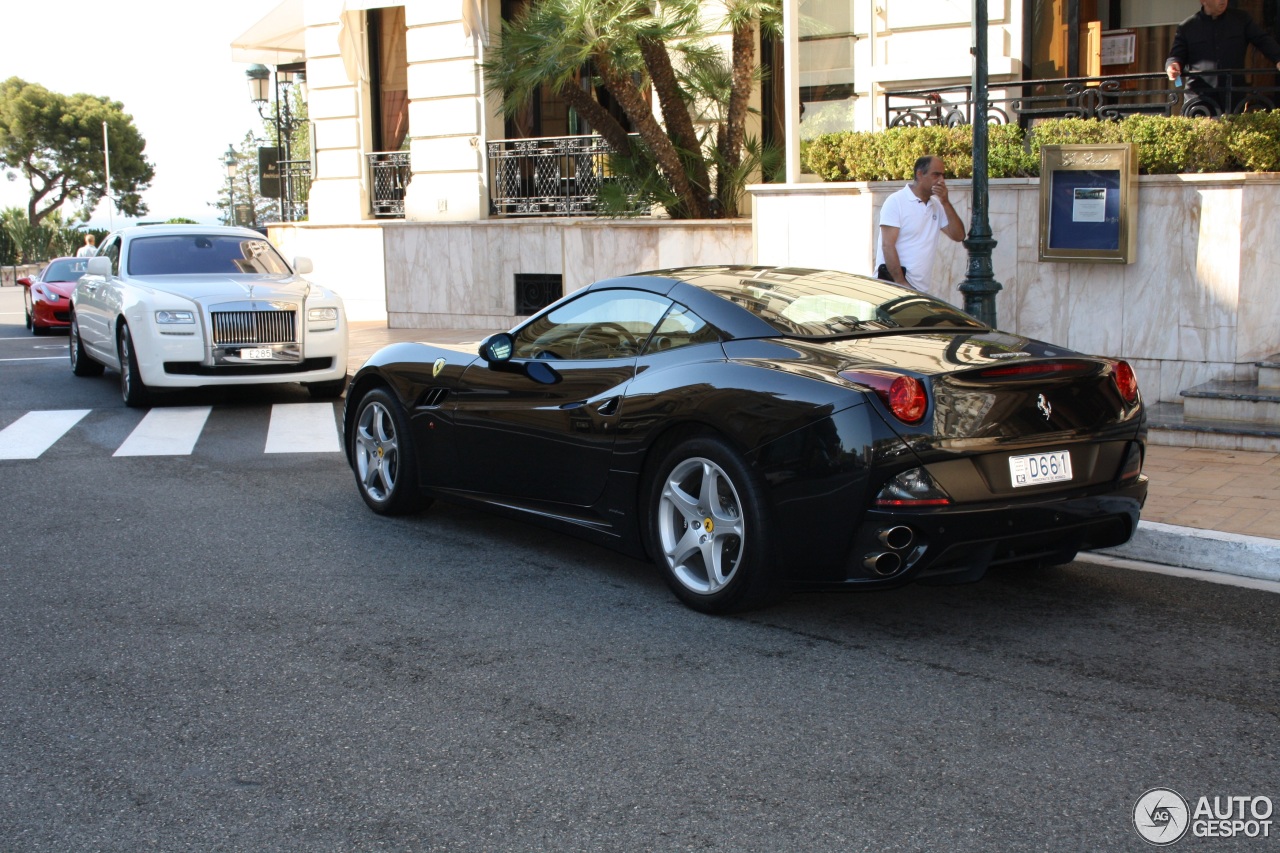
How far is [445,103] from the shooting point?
20.5 metres

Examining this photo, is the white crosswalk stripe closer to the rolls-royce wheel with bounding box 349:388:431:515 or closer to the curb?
the rolls-royce wheel with bounding box 349:388:431:515

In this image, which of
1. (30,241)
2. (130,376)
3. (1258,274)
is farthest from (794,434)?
(30,241)

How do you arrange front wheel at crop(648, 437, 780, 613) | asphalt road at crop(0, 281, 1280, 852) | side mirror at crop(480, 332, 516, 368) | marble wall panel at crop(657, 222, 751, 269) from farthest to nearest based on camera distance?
marble wall panel at crop(657, 222, 751, 269) < side mirror at crop(480, 332, 516, 368) < front wheel at crop(648, 437, 780, 613) < asphalt road at crop(0, 281, 1280, 852)

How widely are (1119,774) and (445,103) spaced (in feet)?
59.4

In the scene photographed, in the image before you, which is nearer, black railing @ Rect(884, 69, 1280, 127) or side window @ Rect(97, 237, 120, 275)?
black railing @ Rect(884, 69, 1280, 127)

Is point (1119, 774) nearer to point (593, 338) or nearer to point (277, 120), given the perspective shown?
point (593, 338)

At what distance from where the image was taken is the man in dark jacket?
10633mm

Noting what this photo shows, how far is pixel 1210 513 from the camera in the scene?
6.97 meters

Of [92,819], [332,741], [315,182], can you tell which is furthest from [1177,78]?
[315,182]

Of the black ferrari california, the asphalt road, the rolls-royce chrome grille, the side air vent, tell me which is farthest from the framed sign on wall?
the rolls-royce chrome grille

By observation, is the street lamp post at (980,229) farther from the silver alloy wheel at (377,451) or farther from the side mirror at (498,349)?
the silver alloy wheel at (377,451)

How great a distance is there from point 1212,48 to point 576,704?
29.5ft

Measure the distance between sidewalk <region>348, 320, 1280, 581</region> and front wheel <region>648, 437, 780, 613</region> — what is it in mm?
1896

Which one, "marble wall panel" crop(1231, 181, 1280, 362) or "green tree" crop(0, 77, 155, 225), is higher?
"green tree" crop(0, 77, 155, 225)
